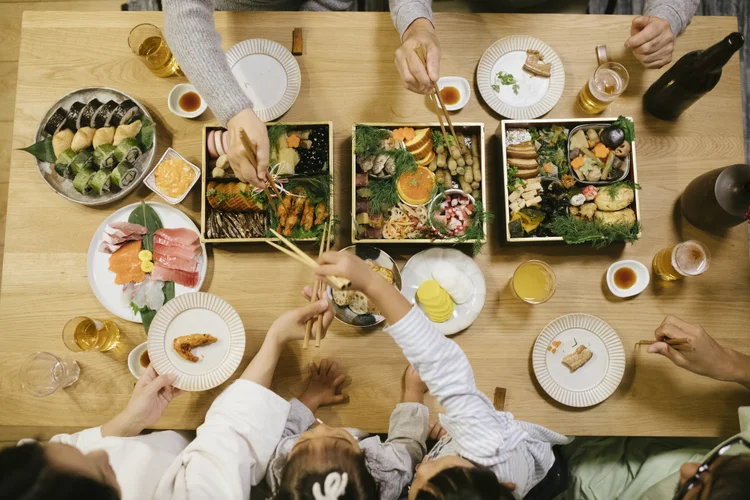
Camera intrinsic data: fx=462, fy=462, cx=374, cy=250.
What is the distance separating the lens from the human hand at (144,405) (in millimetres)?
1866

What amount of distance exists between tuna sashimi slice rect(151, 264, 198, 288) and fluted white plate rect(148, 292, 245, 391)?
0.28 ft

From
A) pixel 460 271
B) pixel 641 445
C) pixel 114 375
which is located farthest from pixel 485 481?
pixel 114 375

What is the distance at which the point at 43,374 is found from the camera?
1.97m

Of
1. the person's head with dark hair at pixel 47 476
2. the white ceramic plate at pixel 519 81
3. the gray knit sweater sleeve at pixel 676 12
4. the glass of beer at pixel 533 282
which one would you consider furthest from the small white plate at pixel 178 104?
the gray knit sweater sleeve at pixel 676 12

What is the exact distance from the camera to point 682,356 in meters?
1.90

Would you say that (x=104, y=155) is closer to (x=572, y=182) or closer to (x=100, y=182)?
(x=100, y=182)

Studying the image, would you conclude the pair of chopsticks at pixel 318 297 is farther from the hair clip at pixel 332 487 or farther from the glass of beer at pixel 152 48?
the glass of beer at pixel 152 48

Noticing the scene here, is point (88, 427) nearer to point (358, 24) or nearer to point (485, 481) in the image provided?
point (485, 481)

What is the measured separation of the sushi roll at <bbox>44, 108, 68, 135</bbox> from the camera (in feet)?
6.84

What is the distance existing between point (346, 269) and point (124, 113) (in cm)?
137

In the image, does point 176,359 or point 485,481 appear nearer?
point 485,481

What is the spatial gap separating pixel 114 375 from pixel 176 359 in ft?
1.02

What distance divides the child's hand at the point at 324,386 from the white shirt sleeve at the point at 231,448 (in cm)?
14

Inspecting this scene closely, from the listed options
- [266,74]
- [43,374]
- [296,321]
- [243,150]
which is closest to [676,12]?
[266,74]
